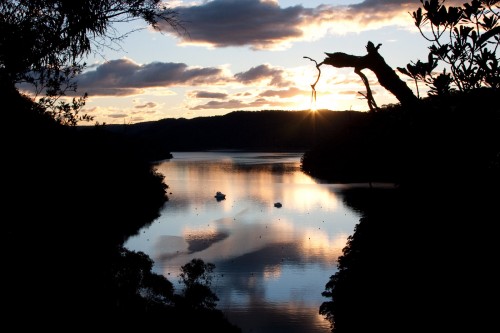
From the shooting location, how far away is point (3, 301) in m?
6.43

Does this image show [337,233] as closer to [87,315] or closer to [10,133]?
[87,315]

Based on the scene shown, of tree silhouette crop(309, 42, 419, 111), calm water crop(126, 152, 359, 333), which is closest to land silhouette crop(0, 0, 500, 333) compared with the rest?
tree silhouette crop(309, 42, 419, 111)

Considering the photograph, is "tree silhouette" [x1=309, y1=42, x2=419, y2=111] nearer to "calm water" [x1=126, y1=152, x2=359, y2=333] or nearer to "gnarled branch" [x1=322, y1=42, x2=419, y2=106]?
"gnarled branch" [x1=322, y1=42, x2=419, y2=106]

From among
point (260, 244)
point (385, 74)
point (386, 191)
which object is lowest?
point (260, 244)

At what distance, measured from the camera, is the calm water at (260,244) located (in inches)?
1142

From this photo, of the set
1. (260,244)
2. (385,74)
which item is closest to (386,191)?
(385,74)

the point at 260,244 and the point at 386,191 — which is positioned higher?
the point at 386,191

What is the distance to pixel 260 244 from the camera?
1722 inches

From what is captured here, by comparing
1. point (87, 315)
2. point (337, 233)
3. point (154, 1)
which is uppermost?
point (154, 1)


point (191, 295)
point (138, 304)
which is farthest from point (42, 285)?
point (191, 295)

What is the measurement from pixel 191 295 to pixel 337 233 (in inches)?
1064

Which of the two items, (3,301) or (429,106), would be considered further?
(3,301)

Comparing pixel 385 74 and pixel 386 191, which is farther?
pixel 386 191

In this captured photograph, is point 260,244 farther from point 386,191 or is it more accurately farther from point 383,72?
point 383,72
